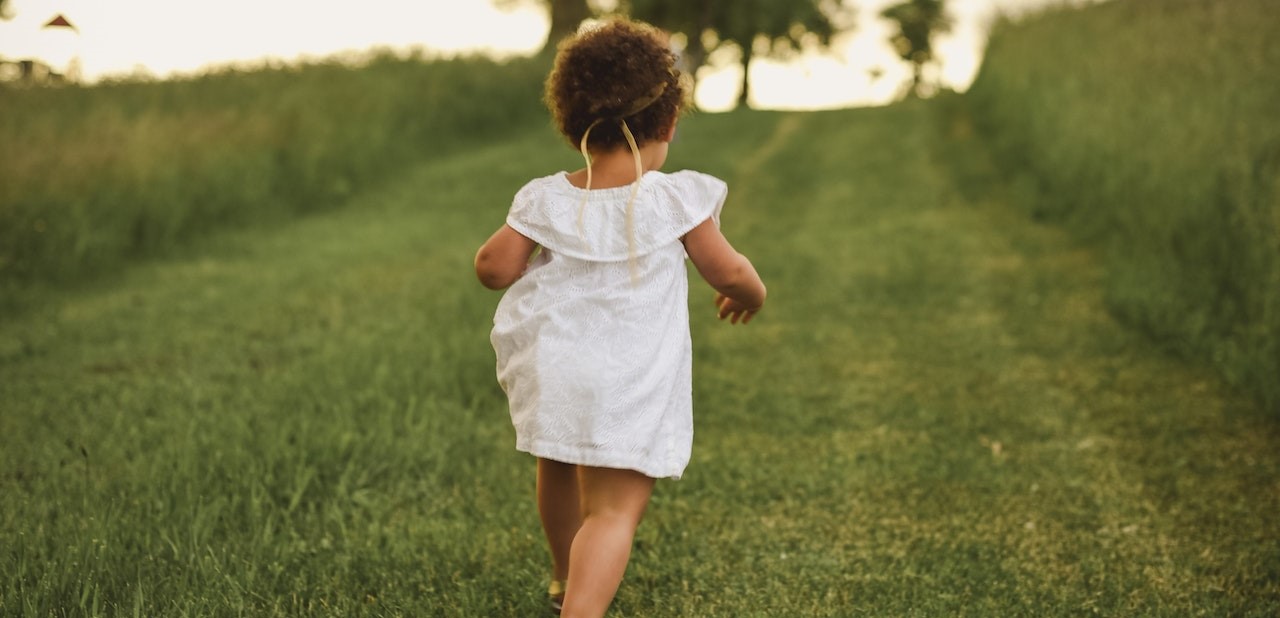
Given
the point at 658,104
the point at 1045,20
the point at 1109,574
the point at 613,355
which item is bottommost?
the point at 1109,574

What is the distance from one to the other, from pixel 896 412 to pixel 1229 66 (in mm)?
4385

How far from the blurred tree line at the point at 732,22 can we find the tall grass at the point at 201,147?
3395 mm

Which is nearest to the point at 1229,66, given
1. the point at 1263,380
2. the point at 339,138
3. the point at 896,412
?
the point at 1263,380

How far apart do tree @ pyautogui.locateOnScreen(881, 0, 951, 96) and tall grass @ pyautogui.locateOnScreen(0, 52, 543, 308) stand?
134ft

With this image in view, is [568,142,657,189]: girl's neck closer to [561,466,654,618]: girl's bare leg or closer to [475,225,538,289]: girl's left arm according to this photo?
[475,225,538,289]: girl's left arm

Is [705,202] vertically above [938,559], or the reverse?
[705,202]

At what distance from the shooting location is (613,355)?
290 cm

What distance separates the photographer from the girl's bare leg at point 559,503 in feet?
10.4

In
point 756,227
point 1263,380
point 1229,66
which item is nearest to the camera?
point 1263,380

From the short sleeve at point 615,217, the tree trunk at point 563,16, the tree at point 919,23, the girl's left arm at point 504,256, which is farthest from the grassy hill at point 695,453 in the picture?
the tree at point 919,23

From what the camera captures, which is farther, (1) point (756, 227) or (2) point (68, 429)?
(1) point (756, 227)

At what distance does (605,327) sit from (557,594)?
3.17 feet

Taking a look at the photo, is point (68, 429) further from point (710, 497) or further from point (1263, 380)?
point (1263, 380)

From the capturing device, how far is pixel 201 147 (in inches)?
431
